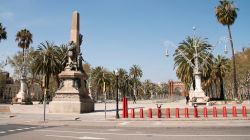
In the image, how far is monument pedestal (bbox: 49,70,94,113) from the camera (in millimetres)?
30203

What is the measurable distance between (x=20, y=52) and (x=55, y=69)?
2476cm

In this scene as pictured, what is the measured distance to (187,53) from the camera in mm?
58844

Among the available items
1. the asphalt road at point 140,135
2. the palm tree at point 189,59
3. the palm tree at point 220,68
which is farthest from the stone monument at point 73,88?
the palm tree at point 220,68

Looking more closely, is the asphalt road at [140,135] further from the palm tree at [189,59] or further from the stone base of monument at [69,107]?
the palm tree at [189,59]

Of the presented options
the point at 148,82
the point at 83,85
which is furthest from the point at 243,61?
the point at 148,82

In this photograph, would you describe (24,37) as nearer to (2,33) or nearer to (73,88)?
(2,33)

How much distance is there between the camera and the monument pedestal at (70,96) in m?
30.2

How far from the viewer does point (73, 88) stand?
31.0 meters

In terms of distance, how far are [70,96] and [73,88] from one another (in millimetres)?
1010

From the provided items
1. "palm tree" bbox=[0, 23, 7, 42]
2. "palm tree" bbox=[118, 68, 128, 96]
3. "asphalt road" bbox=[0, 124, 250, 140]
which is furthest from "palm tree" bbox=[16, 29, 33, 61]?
"asphalt road" bbox=[0, 124, 250, 140]

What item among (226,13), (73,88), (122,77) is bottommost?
(73,88)

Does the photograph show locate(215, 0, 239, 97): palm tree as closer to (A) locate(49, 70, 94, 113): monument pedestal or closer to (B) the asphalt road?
(A) locate(49, 70, 94, 113): monument pedestal

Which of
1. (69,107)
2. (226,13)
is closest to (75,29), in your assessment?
(69,107)

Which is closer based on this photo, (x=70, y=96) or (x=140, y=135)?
(x=140, y=135)
